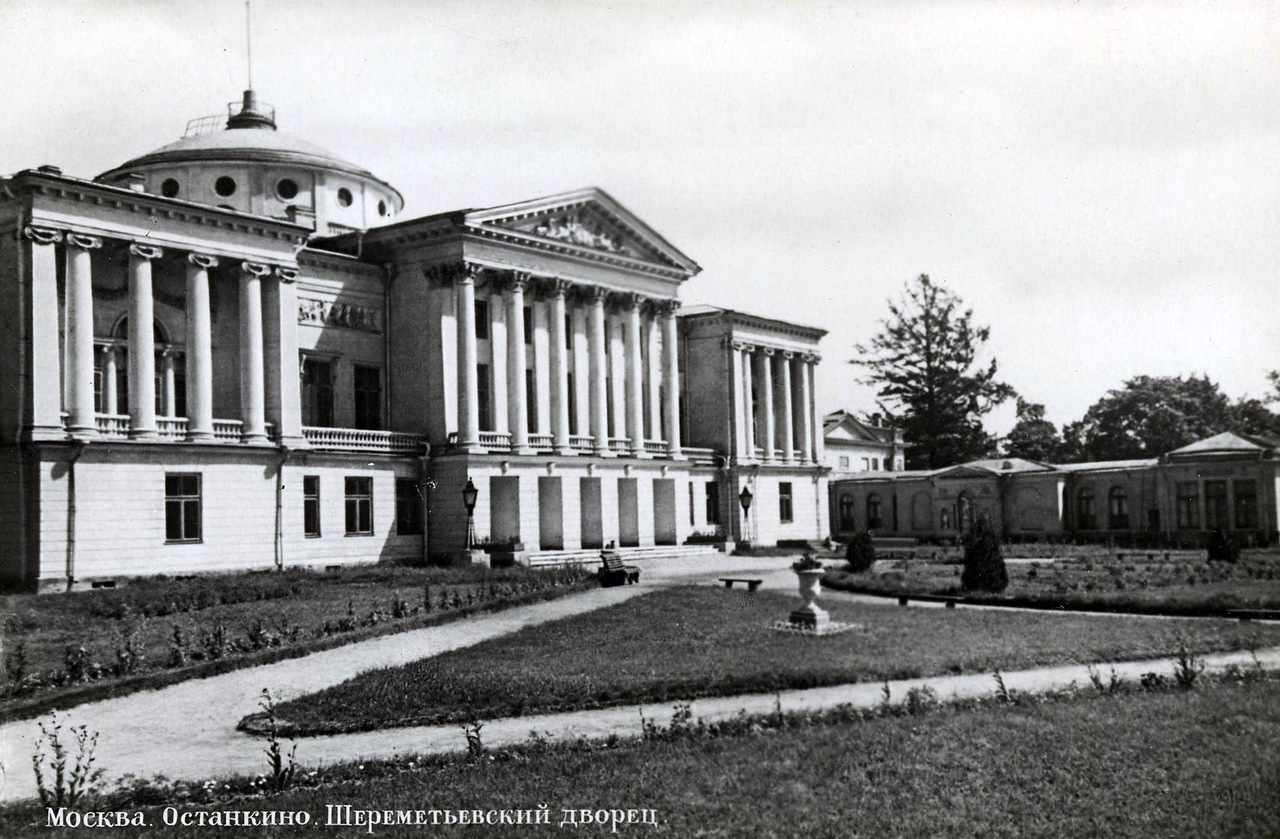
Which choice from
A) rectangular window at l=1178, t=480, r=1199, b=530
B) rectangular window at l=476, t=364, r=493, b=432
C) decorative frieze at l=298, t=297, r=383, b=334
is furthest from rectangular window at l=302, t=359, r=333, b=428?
rectangular window at l=1178, t=480, r=1199, b=530

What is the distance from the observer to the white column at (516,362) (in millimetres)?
42812

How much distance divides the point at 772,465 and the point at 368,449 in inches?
1053

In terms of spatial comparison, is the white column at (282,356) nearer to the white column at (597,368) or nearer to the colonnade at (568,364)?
the colonnade at (568,364)

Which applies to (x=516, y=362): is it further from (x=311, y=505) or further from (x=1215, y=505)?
(x=1215, y=505)

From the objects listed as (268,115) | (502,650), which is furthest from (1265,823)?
(268,115)

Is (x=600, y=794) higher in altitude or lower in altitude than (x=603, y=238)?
lower

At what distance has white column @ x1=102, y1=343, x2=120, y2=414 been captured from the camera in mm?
32406

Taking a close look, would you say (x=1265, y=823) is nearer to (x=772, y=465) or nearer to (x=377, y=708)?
(x=377, y=708)

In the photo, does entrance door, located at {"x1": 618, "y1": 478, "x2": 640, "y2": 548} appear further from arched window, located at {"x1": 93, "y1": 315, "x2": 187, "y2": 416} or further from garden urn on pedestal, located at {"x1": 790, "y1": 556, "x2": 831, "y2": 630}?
garden urn on pedestal, located at {"x1": 790, "y1": 556, "x2": 831, "y2": 630}

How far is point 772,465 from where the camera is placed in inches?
2312

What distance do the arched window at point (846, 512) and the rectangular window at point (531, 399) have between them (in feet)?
89.0

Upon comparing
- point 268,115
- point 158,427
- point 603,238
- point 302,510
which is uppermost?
point 268,115

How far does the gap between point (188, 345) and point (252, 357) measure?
2142 millimetres

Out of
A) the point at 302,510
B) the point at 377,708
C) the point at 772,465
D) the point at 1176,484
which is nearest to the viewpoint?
the point at 377,708
